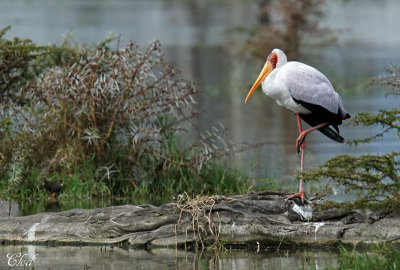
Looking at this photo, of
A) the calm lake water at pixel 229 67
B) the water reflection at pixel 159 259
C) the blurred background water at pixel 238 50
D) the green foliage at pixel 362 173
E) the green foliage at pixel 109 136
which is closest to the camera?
the water reflection at pixel 159 259

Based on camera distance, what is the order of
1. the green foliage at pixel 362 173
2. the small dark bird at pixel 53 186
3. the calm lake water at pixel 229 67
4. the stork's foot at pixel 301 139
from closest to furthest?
the green foliage at pixel 362 173, the calm lake water at pixel 229 67, the stork's foot at pixel 301 139, the small dark bird at pixel 53 186

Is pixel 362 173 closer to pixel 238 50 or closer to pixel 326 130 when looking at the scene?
pixel 326 130

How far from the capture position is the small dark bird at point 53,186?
11.1 m

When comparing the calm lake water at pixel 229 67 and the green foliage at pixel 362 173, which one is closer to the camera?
the green foliage at pixel 362 173

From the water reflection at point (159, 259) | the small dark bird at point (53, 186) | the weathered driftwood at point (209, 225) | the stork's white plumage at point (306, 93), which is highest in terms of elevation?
the stork's white plumage at point (306, 93)

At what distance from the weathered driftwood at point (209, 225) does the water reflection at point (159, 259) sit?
18cm

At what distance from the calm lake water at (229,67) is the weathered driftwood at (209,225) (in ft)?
0.70

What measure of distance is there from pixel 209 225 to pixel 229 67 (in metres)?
21.9

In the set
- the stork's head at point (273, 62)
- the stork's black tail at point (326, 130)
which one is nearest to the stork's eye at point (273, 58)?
the stork's head at point (273, 62)

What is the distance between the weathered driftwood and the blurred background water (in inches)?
129

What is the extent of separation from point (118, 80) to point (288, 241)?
369cm

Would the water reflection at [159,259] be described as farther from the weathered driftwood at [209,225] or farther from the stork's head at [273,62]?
the stork's head at [273,62]

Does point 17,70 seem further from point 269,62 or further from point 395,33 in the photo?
point 395,33

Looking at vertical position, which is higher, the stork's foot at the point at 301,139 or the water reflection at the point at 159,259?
the stork's foot at the point at 301,139
